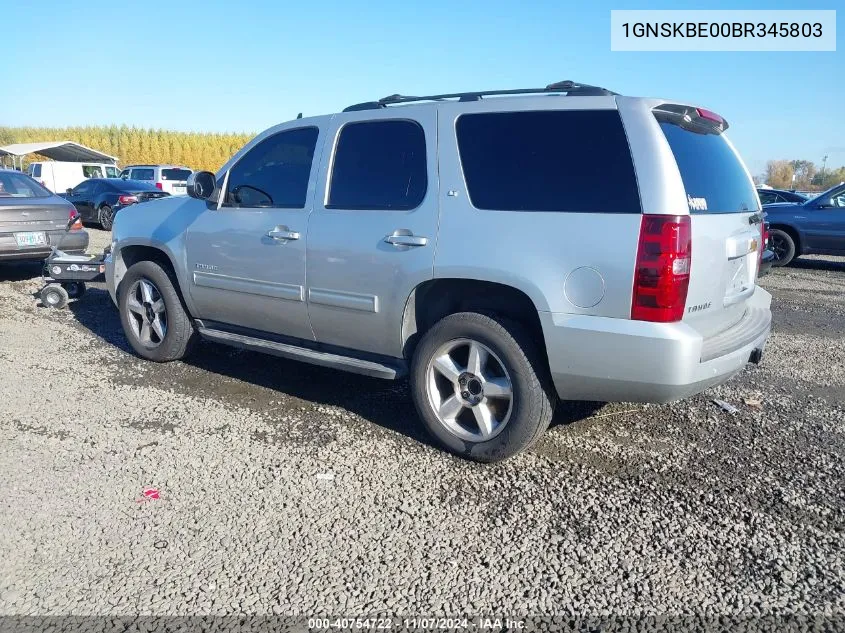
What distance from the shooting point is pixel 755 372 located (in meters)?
5.49

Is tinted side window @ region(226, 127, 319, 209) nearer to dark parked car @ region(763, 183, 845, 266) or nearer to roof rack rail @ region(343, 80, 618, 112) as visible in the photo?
roof rack rail @ region(343, 80, 618, 112)

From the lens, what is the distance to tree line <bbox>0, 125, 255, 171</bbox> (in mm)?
60406

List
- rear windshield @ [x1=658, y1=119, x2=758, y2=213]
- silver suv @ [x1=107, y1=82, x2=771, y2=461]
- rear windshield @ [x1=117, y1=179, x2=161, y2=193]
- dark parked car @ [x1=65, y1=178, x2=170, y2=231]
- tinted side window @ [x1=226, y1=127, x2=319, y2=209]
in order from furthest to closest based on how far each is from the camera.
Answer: rear windshield @ [x1=117, y1=179, x2=161, y2=193], dark parked car @ [x1=65, y1=178, x2=170, y2=231], tinted side window @ [x1=226, y1=127, x2=319, y2=209], rear windshield @ [x1=658, y1=119, x2=758, y2=213], silver suv @ [x1=107, y1=82, x2=771, y2=461]

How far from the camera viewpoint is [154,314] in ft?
18.1

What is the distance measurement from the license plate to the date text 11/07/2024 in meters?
7.68

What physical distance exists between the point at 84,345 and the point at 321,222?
318 centimetres

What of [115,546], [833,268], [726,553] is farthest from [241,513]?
[833,268]

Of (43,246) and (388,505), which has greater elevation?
(43,246)

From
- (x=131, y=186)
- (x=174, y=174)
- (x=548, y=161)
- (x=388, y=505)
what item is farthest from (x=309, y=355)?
(x=174, y=174)

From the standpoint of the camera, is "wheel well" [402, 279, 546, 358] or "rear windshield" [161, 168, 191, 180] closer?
"wheel well" [402, 279, 546, 358]

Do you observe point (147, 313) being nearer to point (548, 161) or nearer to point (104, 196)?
point (548, 161)

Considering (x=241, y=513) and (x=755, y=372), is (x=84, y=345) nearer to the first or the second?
(x=241, y=513)

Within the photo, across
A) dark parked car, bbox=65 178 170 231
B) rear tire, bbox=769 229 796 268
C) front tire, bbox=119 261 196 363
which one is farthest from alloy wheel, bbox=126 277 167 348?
dark parked car, bbox=65 178 170 231

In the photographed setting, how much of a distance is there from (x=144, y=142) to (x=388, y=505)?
216 feet
